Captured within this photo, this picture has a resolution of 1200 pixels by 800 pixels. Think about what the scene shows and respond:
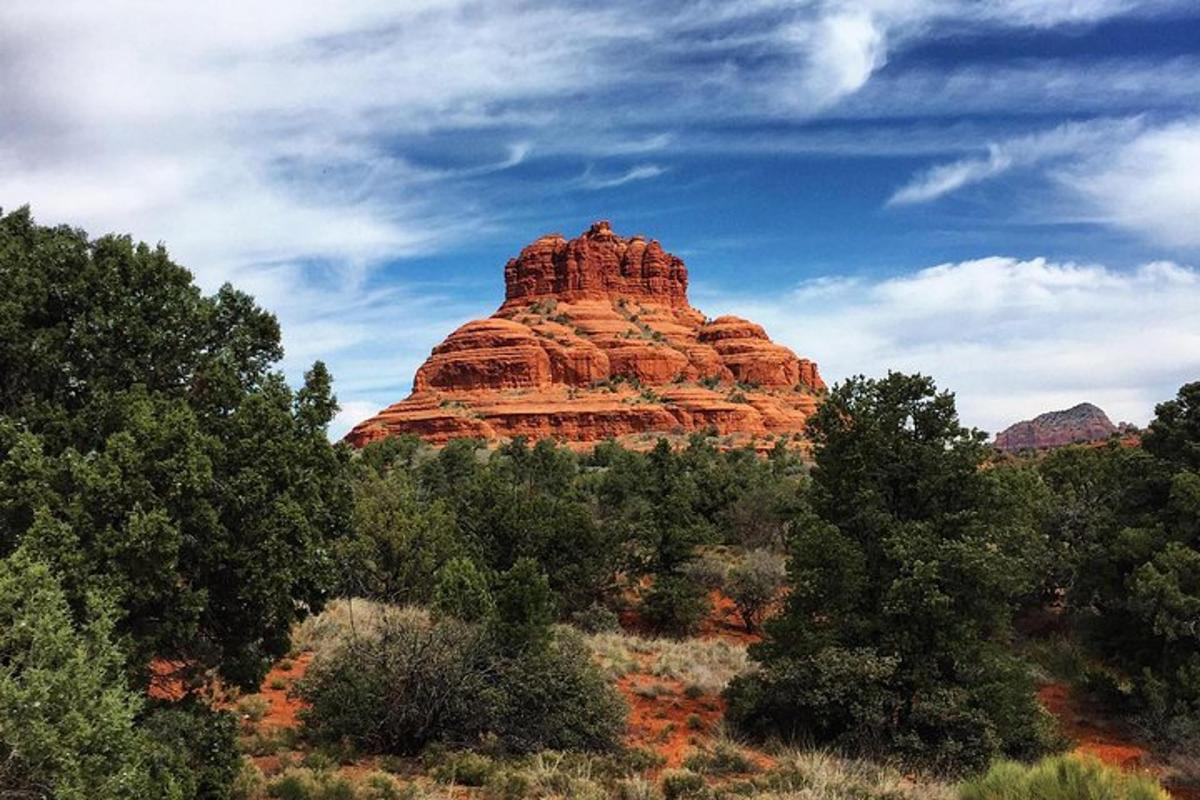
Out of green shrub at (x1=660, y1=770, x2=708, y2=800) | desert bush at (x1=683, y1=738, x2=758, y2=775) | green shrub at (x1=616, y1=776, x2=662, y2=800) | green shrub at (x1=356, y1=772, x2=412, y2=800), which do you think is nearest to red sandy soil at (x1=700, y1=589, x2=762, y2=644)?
desert bush at (x1=683, y1=738, x2=758, y2=775)

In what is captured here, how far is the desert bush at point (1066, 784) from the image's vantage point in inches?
328

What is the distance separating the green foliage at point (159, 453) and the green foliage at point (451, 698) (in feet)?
13.2

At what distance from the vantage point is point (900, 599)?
1528cm

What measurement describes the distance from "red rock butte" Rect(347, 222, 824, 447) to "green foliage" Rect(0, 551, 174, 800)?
301 ft

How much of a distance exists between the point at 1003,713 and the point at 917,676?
5.39ft

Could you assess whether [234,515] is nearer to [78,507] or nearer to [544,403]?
[78,507]

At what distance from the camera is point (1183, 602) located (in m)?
18.8

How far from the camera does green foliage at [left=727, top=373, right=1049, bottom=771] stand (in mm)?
15023

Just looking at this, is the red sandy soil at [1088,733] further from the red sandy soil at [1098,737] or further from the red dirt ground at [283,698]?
the red dirt ground at [283,698]

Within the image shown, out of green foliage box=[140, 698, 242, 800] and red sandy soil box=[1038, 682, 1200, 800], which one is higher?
green foliage box=[140, 698, 242, 800]

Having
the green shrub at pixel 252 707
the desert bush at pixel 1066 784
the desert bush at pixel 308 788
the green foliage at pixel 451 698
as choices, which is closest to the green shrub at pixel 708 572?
the green foliage at pixel 451 698

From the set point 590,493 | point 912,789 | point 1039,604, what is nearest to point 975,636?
point 912,789

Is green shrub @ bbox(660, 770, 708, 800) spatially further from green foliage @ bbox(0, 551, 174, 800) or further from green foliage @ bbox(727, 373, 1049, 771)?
green foliage @ bbox(0, 551, 174, 800)

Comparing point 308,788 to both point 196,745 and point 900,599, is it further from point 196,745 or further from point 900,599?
point 900,599
